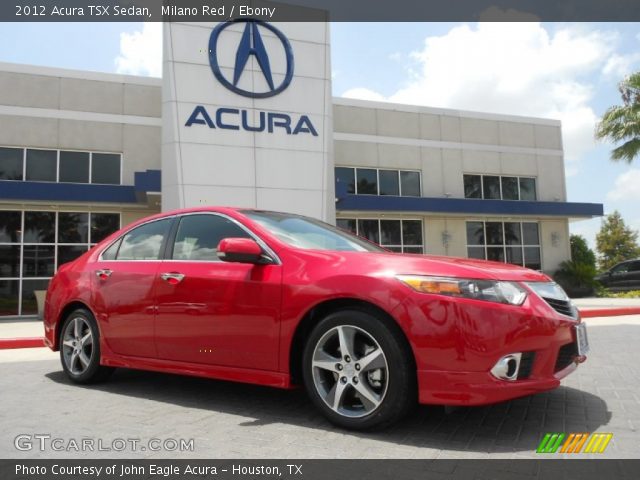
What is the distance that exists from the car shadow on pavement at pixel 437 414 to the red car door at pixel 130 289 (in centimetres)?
50

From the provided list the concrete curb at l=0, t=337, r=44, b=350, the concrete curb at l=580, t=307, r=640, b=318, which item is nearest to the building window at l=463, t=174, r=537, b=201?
the concrete curb at l=580, t=307, r=640, b=318

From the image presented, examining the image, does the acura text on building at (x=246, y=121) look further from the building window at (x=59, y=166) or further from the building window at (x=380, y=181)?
the building window at (x=380, y=181)

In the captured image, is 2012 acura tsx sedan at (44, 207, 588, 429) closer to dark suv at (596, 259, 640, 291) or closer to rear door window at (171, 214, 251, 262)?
rear door window at (171, 214, 251, 262)

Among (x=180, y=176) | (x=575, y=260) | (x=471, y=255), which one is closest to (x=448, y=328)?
(x=180, y=176)

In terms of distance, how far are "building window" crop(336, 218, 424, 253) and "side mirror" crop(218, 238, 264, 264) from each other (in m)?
16.7

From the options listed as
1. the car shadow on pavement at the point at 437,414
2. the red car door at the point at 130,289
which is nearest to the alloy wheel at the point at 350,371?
the car shadow on pavement at the point at 437,414

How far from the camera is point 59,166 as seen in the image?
56.8 ft

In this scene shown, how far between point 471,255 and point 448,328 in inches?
800

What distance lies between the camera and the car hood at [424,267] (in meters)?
3.12

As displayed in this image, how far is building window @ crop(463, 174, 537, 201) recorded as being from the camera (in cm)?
2328

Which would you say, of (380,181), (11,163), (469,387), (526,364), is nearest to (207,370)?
(469,387)

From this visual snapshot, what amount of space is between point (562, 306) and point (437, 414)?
1105 millimetres

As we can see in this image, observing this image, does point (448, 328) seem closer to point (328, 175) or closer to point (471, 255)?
point (328, 175)

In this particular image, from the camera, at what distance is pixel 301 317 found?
3389 mm
